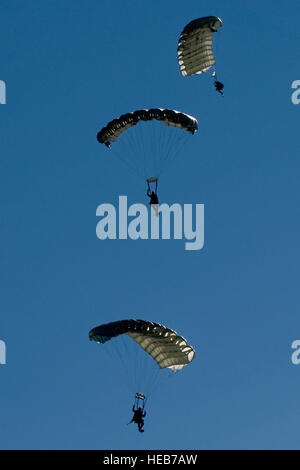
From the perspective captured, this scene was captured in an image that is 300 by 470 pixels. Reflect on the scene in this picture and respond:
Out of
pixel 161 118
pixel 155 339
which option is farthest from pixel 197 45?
pixel 155 339

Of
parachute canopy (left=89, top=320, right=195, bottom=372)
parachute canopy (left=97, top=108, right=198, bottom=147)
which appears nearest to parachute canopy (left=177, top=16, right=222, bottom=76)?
parachute canopy (left=97, top=108, right=198, bottom=147)

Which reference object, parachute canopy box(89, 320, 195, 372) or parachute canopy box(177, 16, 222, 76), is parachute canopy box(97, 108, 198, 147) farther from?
parachute canopy box(89, 320, 195, 372)

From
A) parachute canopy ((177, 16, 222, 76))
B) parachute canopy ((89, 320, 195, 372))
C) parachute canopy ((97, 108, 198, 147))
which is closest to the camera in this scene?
parachute canopy ((89, 320, 195, 372))

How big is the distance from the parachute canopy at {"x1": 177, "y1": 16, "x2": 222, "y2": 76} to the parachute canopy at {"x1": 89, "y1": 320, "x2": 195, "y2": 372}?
578 inches

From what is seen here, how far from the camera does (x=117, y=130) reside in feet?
223

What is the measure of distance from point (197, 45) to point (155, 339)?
52.1 feet

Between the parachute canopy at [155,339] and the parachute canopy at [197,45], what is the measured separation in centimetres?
1469

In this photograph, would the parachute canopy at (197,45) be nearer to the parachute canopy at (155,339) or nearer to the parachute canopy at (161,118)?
the parachute canopy at (161,118)

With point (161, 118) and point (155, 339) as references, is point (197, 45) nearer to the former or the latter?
point (161, 118)

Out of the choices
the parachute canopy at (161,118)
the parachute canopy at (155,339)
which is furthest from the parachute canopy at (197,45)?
the parachute canopy at (155,339)

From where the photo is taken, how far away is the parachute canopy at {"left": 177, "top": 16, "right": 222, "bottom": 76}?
2749 inches

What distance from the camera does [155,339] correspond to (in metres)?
63.0
